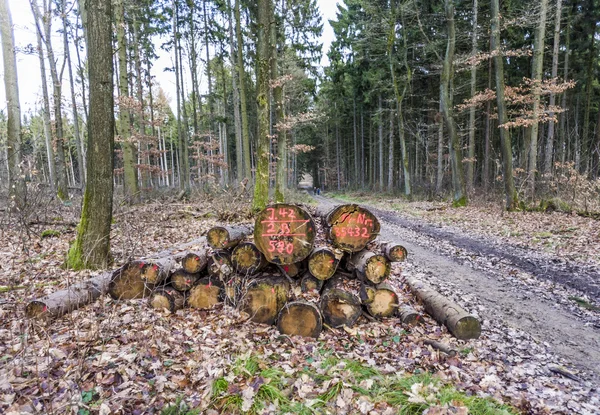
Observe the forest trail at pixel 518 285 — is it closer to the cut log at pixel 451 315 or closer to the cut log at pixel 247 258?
the cut log at pixel 451 315

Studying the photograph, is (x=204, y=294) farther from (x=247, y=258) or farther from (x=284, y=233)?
(x=284, y=233)

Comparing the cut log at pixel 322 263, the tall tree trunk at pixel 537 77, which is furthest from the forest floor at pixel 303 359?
the tall tree trunk at pixel 537 77

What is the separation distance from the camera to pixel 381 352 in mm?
3619

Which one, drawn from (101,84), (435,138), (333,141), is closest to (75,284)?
(101,84)

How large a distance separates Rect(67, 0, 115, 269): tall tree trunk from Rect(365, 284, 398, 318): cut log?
14.7 feet

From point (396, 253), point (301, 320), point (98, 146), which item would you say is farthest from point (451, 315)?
point (98, 146)

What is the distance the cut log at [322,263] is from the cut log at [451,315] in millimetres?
1540

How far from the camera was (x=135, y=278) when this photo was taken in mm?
4266

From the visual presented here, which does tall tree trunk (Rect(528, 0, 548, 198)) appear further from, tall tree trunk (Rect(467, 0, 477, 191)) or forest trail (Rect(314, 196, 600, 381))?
forest trail (Rect(314, 196, 600, 381))

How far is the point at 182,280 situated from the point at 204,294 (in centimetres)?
37

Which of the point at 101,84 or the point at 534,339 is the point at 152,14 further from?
the point at 534,339

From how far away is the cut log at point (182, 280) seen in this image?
14.2 ft

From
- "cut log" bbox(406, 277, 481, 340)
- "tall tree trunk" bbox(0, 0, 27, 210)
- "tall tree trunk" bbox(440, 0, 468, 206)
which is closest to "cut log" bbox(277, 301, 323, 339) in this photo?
"cut log" bbox(406, 277, 481, 340)

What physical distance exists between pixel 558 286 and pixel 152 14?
23.1 m
